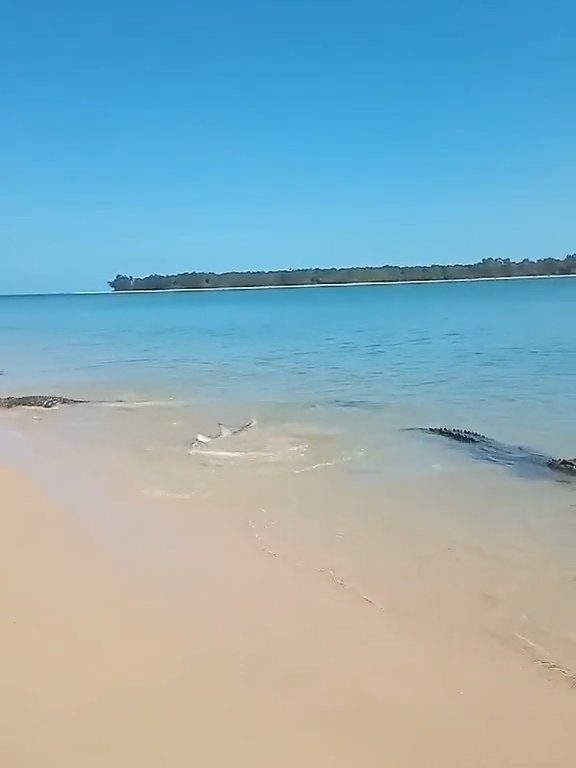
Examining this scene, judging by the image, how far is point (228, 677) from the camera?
351 cm

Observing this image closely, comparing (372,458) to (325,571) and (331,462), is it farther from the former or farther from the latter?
(325,571)

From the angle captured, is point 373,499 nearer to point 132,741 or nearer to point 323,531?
point 323,531

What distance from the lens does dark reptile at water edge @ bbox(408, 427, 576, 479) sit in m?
7.40

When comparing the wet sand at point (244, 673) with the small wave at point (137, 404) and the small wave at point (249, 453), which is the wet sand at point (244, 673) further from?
the small wave at point (137, 404)

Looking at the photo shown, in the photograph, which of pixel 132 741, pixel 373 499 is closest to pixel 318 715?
pixel 132 741

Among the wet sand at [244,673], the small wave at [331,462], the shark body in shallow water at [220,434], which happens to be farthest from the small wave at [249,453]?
the wet sand at [244,673]

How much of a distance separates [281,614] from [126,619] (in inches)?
37.3

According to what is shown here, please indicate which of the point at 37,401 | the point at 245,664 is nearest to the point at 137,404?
the point at 37,401

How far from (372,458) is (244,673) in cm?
503

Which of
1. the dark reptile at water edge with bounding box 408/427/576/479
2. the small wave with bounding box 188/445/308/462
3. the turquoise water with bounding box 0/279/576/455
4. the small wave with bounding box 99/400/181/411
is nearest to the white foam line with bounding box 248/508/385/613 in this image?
the small wave with bounding box 188/445/308/462

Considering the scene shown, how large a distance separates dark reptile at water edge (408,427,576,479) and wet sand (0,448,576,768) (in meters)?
2.93

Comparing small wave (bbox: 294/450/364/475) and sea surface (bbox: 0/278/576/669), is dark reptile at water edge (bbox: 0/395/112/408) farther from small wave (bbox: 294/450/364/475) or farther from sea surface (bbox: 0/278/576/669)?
small wave (bbox: 294/450/364/475)

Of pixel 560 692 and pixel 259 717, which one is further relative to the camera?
pixel 560 692

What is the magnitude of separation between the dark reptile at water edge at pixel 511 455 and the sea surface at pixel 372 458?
0.19 metres
